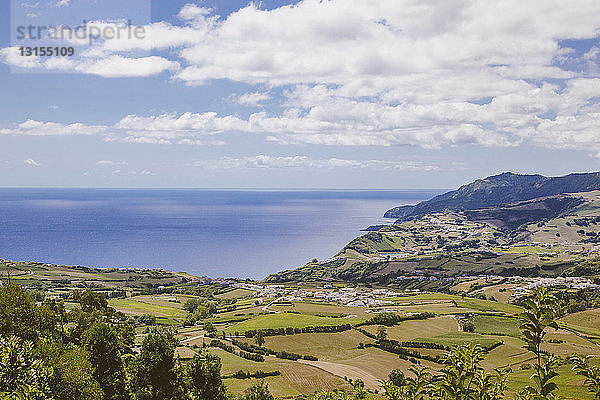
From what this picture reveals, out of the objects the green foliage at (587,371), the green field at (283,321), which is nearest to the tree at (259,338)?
the green field at (283,321)

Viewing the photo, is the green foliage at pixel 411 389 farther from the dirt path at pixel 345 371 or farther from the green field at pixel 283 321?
the green field at pixel 283 321

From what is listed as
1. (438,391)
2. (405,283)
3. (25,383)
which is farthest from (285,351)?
(405,283)

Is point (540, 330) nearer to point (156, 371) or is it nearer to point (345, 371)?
point (156, 371)

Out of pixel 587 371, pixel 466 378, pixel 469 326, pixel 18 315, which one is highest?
pixel 587 371

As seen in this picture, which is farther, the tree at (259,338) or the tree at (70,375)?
the tree at (259,338)

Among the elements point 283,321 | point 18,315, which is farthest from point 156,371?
point 283,321

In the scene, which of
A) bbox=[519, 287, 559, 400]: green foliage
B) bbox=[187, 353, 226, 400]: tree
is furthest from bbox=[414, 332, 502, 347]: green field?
bbox=[519, 287, 559, 400]: green foliage

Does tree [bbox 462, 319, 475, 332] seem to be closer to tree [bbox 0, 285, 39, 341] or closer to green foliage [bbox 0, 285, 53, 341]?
green foliage [bbox 0, 285, 53, 341]

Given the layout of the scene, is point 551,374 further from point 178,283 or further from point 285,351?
point 178,283
